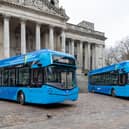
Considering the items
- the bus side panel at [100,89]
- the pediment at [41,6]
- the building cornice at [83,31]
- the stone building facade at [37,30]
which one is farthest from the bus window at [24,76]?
the building cornice at [83,31]

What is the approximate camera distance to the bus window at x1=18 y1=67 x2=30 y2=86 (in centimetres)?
1254

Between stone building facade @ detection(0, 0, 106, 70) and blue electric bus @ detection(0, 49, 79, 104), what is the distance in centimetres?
1964

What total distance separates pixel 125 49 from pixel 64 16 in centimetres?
2871

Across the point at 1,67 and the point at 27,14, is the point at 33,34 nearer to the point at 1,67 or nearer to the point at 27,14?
the point at 27,14

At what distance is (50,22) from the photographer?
37250 millimetres

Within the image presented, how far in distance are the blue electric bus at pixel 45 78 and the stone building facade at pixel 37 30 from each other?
19.6 metres

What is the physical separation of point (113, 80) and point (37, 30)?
20.3 meters

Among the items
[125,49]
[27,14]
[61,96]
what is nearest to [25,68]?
[61,96]

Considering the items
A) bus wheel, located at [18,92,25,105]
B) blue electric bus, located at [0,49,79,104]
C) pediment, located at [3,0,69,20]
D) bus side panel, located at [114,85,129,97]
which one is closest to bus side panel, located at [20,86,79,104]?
blue electric bus, located at [0,49,79,104]

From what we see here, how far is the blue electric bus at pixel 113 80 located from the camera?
16.9m

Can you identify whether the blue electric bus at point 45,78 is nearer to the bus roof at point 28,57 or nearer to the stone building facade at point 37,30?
the bus roof at point 28,57

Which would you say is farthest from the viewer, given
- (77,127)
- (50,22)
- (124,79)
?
(50,22)

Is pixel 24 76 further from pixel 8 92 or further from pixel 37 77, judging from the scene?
pixel 8 92

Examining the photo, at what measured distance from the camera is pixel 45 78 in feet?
36.9
